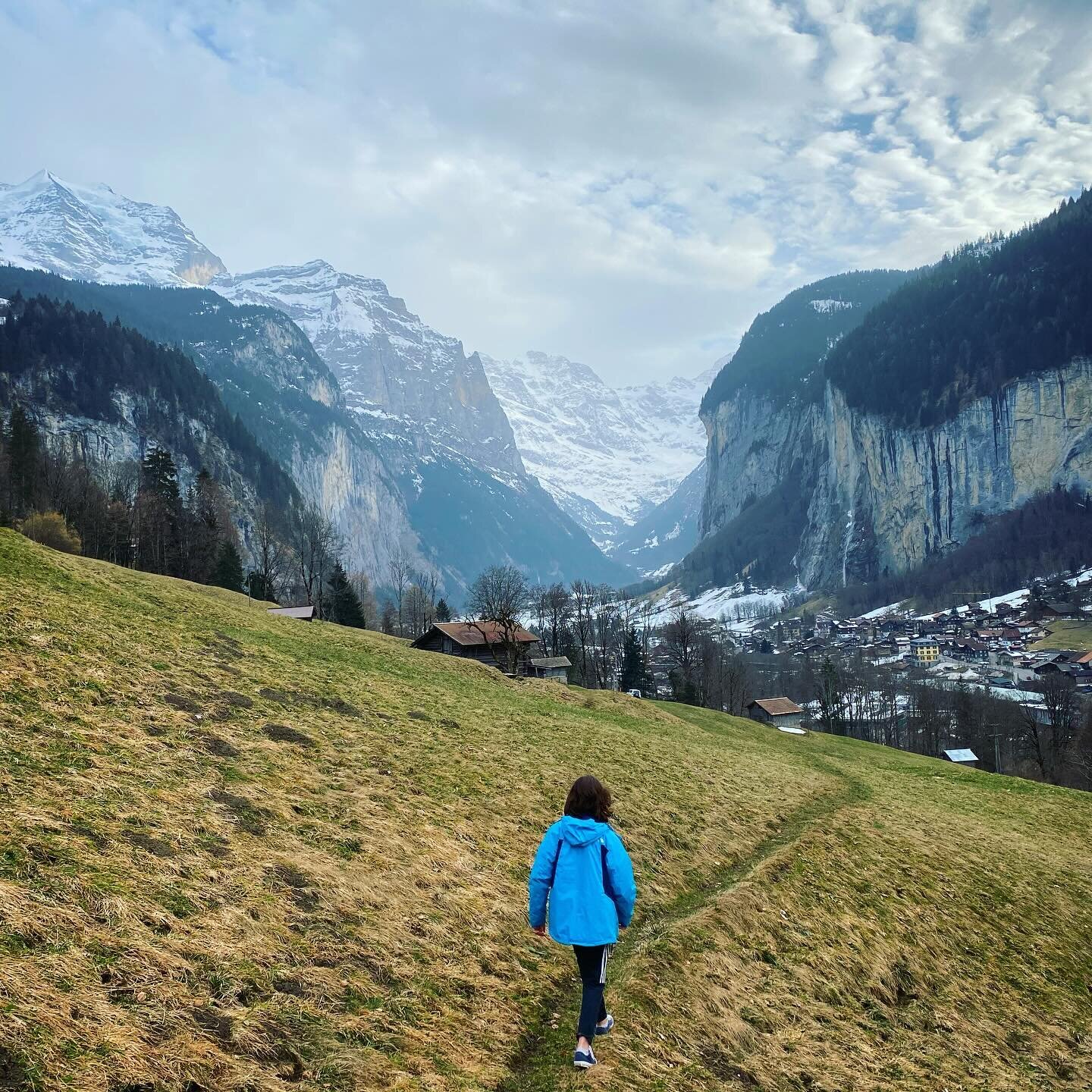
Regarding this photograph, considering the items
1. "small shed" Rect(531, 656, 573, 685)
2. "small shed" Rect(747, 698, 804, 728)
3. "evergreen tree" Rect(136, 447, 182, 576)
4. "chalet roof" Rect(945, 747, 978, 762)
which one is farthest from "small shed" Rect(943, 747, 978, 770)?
"evergreen tree" Rect(136, 447, 182, 576)

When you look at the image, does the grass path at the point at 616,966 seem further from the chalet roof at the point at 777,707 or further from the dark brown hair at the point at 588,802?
Answer: the chalet roof at the point at 777,707

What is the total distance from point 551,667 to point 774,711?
30918 millimetres

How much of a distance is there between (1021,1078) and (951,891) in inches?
295

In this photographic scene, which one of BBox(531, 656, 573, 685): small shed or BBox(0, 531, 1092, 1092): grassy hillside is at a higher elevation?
BBox(531, 656, 573, 685): small shed

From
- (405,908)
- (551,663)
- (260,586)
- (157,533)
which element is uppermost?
(157,533)

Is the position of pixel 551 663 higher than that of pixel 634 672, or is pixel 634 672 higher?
pixel 551 663

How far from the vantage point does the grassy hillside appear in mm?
7809

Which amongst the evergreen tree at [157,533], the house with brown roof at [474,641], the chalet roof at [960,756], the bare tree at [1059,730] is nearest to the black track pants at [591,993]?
the house with brown roof at [474,641]

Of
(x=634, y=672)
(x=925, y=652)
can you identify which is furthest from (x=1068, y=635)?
(x=634, y=672)

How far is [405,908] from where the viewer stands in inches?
445

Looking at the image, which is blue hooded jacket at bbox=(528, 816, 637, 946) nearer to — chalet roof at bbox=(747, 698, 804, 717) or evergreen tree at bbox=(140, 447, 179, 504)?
chalet roof at bbox=(747, 698, 804, 717)

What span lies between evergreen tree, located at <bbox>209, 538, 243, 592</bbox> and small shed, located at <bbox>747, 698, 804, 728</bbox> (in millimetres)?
67964

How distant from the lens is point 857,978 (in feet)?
43.9

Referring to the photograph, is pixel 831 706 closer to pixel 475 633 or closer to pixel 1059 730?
pixel 1059 730
